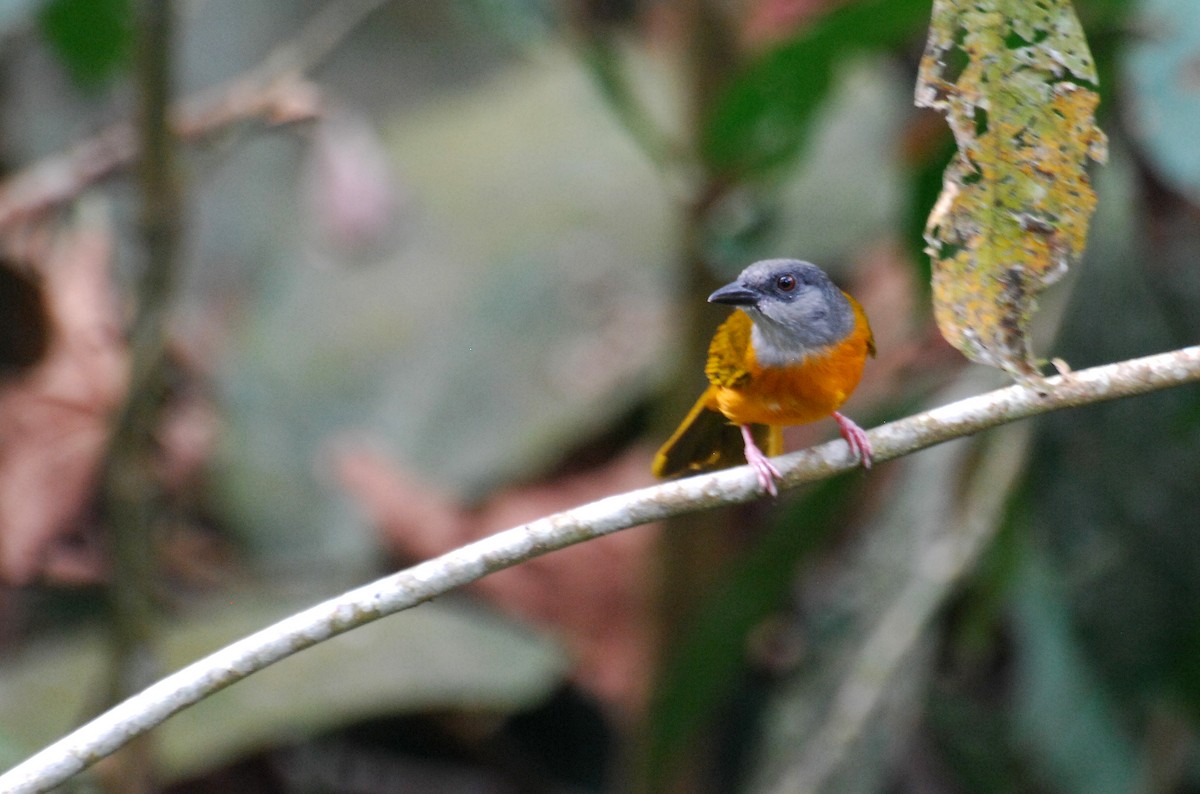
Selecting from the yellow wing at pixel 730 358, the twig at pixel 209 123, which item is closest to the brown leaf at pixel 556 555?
the twig at pixel 209 123

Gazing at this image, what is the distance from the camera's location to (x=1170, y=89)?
2189 millimetres

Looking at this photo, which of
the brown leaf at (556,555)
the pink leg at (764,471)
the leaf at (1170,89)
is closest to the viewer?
the pink leg at (764,471)

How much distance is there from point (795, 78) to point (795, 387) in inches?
41.5

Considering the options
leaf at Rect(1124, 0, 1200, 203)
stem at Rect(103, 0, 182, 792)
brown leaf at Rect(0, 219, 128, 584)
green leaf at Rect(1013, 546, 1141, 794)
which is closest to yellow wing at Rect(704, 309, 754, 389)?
leaf at Rect(1124, 0, 1200, 203)

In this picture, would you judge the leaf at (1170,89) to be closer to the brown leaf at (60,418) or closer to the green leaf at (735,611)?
the green leaf at (735,611)

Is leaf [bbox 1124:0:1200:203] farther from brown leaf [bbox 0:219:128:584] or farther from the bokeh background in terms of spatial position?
brown leaf [bbox 0:219:128:584]

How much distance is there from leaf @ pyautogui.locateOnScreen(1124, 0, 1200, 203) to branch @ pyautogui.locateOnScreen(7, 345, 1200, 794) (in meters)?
1.12

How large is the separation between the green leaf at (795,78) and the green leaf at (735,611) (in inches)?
26.4

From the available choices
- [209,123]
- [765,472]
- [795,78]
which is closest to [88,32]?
[209,123]

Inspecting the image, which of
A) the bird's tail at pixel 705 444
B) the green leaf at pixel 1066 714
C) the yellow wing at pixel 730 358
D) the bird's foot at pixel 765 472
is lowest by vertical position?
the green leaf at pixel 1066 714

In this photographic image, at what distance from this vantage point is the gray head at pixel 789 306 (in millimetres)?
1434

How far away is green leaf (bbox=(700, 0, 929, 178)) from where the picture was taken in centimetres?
232

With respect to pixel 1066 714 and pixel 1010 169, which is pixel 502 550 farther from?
pixel 1066 714

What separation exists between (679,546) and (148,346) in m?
1.17
